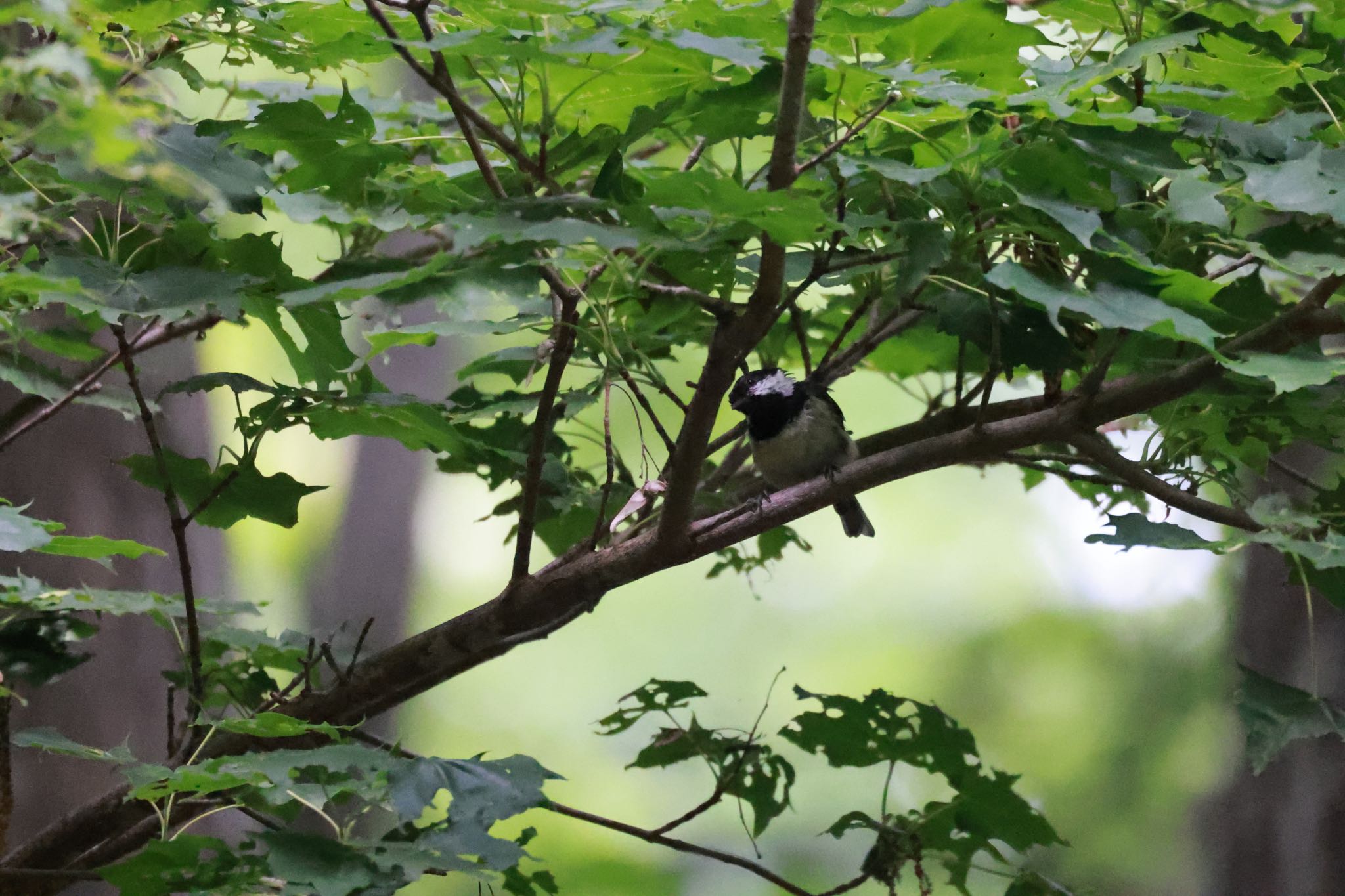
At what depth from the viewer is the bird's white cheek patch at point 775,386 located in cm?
202

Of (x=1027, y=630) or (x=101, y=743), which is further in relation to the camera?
(x=1027, y=630)

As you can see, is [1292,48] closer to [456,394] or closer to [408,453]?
[456,394]

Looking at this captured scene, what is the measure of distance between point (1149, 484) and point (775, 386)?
0.94 metres

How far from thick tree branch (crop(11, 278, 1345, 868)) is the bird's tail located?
64cm

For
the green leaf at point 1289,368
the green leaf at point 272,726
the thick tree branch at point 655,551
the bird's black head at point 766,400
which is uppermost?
the bird's black head at point 766,400

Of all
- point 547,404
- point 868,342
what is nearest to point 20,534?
point 547,404

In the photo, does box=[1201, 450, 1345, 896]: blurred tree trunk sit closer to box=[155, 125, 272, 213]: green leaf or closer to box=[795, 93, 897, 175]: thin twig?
box=[795, 93, 897, 175]: thin twig

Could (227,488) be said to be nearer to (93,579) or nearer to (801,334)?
(801,334)

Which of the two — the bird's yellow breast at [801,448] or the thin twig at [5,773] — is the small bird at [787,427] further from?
the thin twig at [5,773]

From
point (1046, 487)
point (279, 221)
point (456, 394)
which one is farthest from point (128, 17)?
point (1046, 487)

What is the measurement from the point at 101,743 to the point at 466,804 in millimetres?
1360

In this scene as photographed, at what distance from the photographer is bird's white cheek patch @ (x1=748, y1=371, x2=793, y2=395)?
2023 mm

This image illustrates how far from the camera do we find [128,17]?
42.9 inches

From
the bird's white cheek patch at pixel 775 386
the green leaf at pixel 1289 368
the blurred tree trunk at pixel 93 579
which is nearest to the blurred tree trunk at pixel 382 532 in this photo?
the blurred tree trunk at pixel 93 579
